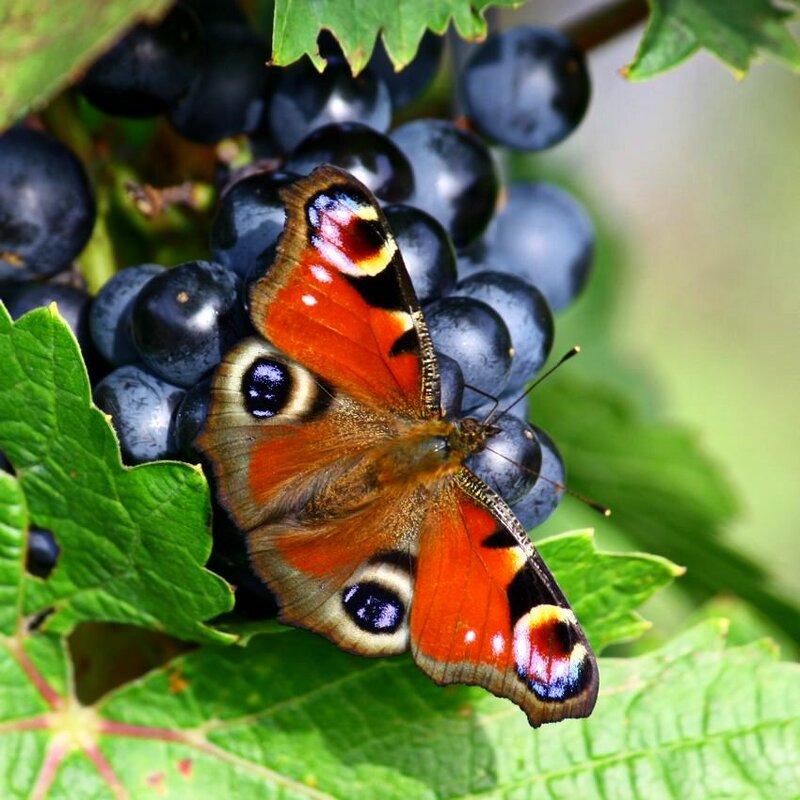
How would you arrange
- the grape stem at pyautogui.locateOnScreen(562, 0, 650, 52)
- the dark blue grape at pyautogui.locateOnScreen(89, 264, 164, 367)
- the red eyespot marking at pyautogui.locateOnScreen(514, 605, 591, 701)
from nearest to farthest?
1. the red eyespot marking at pyautogui.locateOnScreen(514, 605, 591, 701)
2. the dark blue grape at pyautogui.locateOnScreen(89, 264, 164, 367)
3. the grape stem at pyautogui.locateOnScreen(562, 0, 650, 52)

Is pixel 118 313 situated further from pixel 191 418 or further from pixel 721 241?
pixel 721 241

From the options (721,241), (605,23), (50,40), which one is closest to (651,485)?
(605,23)

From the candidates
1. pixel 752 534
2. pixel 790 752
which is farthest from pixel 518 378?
pixel 752 534

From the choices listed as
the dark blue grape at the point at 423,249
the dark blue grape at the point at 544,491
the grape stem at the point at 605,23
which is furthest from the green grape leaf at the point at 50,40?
the grape stem at the point at 605,23

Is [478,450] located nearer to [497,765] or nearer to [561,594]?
[561,594]

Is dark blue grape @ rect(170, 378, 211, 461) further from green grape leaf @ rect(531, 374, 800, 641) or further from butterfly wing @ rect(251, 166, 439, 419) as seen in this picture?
green grape leaf @ rect(531, 374, 800, 641)

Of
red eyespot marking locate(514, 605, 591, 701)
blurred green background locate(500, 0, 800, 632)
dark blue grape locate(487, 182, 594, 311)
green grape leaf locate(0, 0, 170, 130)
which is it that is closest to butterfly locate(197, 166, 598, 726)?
red eyespot marking locate(514, 605, 591, 701)
